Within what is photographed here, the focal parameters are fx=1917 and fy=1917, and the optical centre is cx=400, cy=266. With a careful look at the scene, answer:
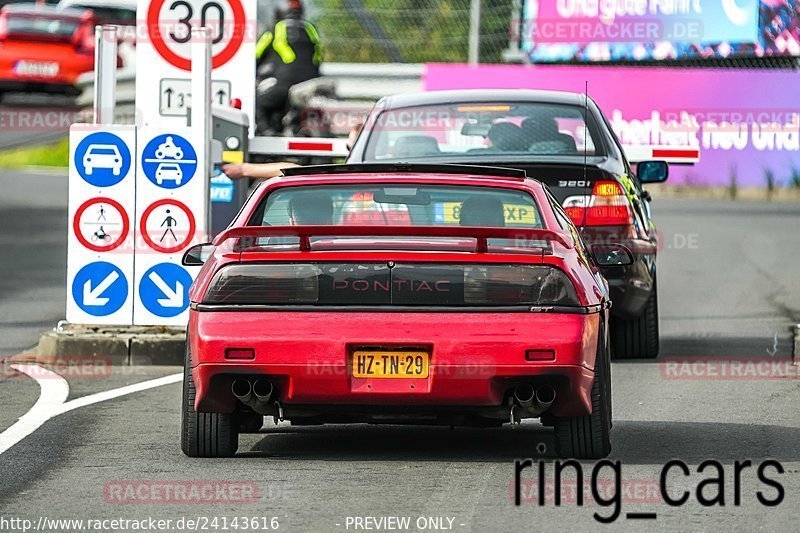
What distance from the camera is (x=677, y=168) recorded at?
2791cm

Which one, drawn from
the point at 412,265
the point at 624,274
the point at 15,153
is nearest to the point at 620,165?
the point at 624,274

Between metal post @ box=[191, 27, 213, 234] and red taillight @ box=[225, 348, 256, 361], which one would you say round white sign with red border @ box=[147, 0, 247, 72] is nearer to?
metal post @ box=[191, 27, 213, 234]

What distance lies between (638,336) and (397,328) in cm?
489

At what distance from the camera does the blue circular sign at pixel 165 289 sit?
12.2 metres

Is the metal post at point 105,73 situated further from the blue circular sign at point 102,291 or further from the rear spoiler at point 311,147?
the rear spoiler at point 311,147

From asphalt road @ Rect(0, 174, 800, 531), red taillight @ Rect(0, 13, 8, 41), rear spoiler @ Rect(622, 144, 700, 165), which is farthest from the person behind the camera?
red taillight @ Rect(0, 13, 8, 41)

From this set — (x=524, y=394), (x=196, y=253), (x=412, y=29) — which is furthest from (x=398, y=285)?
(x=412, y=29)

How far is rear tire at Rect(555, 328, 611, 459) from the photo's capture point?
26.4ft

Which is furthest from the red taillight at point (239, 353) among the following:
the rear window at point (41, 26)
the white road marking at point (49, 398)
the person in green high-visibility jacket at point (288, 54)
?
the rear window at point (41, 26)

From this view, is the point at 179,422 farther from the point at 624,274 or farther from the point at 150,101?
the point at 150,101

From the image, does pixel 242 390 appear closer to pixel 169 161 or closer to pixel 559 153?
pixel 559 153

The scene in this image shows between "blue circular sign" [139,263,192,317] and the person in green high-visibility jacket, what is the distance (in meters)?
8.33

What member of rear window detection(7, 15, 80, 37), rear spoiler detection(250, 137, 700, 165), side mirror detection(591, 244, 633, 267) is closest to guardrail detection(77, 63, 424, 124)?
rear window detection(7, 15, 80, 37)

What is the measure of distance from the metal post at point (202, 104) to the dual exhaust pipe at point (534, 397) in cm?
471
